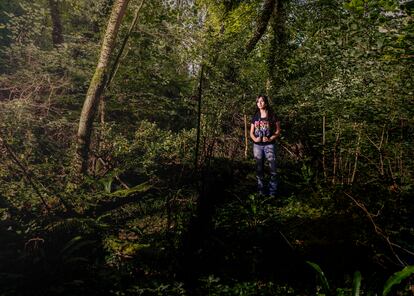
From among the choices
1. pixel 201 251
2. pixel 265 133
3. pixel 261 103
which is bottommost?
pixel 201 251

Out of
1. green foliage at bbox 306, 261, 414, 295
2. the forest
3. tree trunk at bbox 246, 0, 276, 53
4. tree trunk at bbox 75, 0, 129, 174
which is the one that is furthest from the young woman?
tree trunk at bbox 246, 0, 276, 53

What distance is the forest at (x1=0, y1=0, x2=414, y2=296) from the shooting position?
16.3 ft

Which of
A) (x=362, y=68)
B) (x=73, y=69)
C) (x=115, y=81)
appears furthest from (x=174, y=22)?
(x=362, y=68)

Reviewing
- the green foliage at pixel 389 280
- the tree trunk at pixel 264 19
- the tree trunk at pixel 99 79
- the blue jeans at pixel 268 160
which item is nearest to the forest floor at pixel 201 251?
the blue jeans at pixel 268 160

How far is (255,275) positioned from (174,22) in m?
8.11

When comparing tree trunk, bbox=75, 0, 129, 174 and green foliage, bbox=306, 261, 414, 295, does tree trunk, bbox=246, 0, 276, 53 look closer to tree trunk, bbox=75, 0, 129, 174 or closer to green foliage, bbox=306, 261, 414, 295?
tree trunk, bbox=75, 0, 129, 174

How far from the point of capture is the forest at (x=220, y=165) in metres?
4.95

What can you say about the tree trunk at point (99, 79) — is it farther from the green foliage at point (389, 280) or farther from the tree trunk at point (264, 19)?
the green foliage at point (389, 280)

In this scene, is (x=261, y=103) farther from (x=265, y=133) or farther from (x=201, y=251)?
(x=201, y=251)

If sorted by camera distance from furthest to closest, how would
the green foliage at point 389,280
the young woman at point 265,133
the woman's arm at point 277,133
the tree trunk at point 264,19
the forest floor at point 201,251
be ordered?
the tree trunk at point 264,19
the young woman at point 265,133
the woman's arm at point 277,133
the forest floor at point 201,251
the green foliage at point 389,280

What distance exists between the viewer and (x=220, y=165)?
925cm

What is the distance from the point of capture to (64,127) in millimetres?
9945

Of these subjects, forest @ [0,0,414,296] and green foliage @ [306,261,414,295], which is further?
forest @ [0,0,414,296]

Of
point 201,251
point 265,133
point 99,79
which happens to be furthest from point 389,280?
point 99,79
